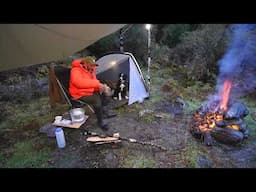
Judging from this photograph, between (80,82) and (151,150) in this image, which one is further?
(80,82)

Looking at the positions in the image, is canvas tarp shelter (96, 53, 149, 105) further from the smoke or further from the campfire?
the smoke

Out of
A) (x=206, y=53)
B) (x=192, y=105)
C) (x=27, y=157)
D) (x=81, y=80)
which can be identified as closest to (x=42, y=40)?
(x=81, y=80)

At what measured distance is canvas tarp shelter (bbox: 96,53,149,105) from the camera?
4520mm

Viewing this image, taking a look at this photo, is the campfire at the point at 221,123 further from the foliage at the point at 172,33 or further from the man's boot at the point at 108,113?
the foliage at the point at 172,33

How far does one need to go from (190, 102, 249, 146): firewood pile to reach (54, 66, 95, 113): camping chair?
1629 mm

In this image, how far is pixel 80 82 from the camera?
12.2 feet

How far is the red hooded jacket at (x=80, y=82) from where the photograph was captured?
12.2 feet

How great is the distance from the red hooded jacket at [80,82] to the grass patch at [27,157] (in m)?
0.91

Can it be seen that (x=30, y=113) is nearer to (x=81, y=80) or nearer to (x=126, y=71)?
(x=81, y=80)

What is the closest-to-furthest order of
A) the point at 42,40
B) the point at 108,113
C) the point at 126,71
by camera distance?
the point at 42,40 → the point at 108,113 → the point at 126,71

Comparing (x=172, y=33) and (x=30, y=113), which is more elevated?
(x=172, y=33)

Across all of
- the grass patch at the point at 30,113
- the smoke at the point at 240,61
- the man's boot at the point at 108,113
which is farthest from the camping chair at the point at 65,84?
the smoke at the point at 240,61

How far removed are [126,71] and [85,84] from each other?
1.18m
